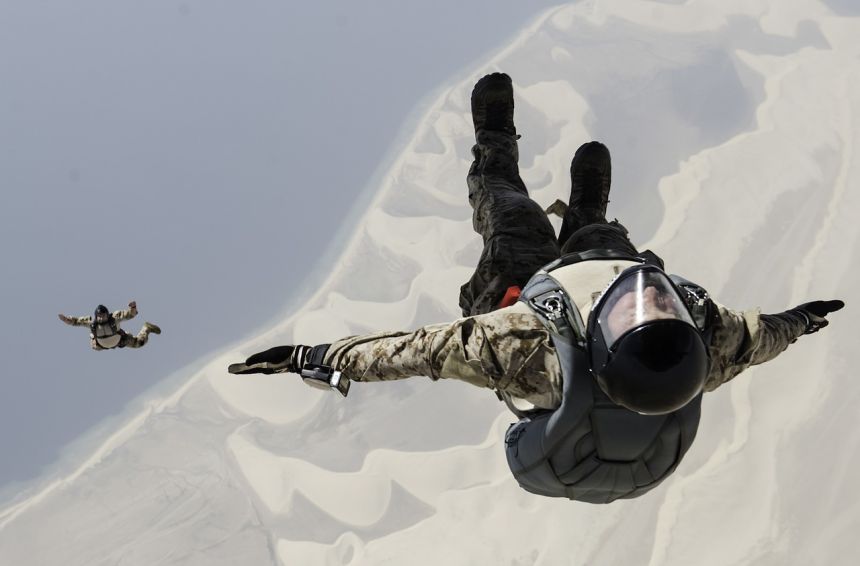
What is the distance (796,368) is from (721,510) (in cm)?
274

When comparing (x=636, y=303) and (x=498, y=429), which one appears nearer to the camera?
(x=636, y=303)

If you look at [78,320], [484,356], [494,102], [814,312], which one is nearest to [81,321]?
[78,320]

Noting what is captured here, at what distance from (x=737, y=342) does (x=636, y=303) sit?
944 mm

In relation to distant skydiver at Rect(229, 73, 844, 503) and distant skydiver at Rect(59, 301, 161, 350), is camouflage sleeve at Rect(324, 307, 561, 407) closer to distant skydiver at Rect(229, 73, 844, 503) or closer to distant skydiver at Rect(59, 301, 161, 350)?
distant skydiver at Rect(229, 73, 844, 503)

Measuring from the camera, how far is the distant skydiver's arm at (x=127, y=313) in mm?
8258

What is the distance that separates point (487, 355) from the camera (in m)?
3.13

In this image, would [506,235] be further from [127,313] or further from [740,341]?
[127,313]

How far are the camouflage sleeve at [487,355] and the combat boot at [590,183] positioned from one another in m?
3.12

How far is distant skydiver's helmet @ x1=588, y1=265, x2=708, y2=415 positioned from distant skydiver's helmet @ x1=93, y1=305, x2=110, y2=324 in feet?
23.1

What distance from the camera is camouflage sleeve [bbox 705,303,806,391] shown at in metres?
3.33

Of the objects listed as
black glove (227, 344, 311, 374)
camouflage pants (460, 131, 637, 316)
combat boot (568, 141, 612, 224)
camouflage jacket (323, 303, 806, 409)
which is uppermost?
combat boot (568, 141, 612, 224)

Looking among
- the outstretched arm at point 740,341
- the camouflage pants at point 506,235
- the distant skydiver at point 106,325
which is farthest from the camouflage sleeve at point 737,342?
the distant skydiver at point 106,325

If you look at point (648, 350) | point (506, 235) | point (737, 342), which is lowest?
point (648, 350)

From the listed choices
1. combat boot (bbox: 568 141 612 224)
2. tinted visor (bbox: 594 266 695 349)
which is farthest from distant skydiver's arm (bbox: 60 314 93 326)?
tinted visor (bbox: 594 266 695 349)
